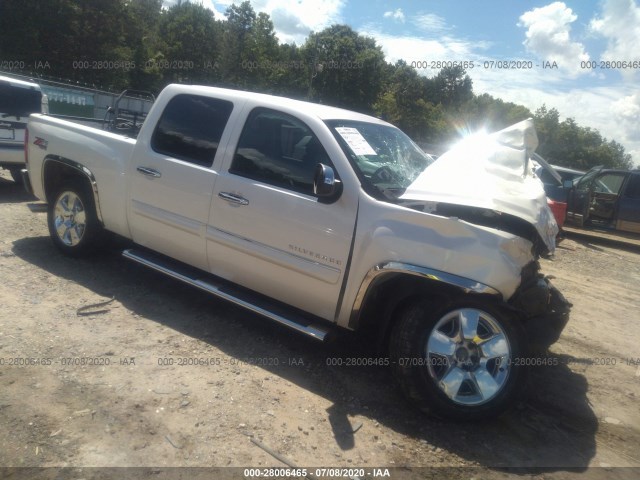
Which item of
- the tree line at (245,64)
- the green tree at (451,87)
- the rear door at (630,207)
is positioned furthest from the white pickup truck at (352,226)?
the green tree at (451,87)

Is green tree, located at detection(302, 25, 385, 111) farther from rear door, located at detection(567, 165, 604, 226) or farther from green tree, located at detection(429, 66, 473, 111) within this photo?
rear door, located at detection(567, 165, 604, 226)

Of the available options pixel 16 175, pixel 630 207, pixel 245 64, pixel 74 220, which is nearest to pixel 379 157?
pixel 74 220

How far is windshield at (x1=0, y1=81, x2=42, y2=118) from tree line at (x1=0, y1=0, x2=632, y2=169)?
84.9 feet

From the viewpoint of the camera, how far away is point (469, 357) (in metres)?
3.23

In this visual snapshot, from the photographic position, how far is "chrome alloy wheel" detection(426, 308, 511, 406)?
3197mm

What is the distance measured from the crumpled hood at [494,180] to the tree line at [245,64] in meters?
30.5

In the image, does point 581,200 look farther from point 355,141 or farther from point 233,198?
point 233,198

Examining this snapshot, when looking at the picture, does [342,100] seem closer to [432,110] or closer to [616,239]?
[432,110]

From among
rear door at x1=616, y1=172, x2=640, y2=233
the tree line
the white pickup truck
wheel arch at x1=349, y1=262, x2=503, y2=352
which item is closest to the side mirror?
the white pickup truck

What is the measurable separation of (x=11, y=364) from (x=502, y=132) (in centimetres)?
399

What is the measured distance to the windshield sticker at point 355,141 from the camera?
381cm

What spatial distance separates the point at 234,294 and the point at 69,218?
2449 mm

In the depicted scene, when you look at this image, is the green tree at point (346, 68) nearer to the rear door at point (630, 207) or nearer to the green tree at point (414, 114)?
the green tree at point (414, 114)

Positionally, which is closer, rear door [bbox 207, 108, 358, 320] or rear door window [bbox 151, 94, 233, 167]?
rear door [bbox 207, 108, 358, 320]
